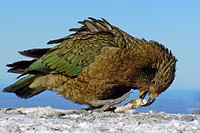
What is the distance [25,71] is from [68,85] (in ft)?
3.35

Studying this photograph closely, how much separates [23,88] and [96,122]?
3.04 metres

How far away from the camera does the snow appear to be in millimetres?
6305

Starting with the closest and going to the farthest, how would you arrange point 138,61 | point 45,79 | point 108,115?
1. point 108,115
2. point 138,61
3. point 45,79

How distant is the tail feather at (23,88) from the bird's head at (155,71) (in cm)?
210

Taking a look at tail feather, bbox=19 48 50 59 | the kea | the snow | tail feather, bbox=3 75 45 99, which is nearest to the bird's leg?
the kea

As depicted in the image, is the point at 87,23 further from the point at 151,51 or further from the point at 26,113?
the point at 26,113

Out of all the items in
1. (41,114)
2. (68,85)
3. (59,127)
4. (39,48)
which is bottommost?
(59,127)

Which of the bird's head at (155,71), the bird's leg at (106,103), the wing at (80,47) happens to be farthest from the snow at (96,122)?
the wing at (80,47)

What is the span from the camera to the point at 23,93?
966 centimetres

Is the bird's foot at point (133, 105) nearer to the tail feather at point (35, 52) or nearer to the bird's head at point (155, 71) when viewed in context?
the bird's head at point (155, 71)

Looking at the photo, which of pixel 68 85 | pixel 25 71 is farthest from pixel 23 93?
pixel 68 85

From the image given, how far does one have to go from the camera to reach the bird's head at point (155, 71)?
328 inches

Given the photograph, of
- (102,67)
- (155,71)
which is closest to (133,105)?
(155,71)

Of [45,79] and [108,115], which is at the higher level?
[45,79]
